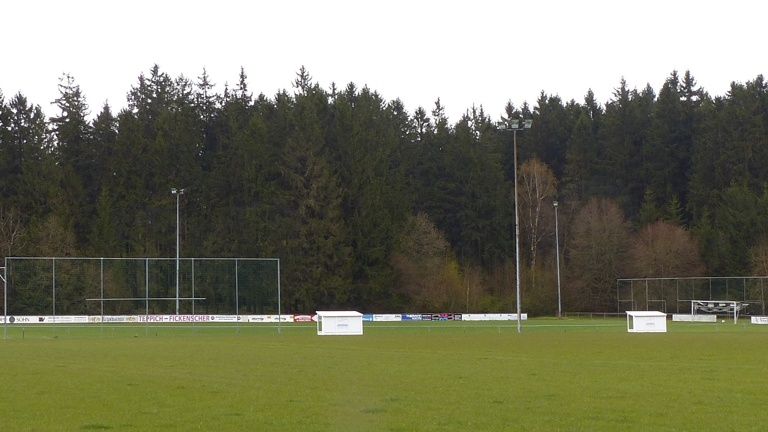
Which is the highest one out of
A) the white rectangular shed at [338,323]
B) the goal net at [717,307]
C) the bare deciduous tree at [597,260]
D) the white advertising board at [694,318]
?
the bare deciduous tree at [597,260]

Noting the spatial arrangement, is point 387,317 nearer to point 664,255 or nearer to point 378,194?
point 378,194

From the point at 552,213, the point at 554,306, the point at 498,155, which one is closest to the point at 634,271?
the point at 554,306

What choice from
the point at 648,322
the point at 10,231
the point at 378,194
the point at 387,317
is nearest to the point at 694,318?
the point at 648,322

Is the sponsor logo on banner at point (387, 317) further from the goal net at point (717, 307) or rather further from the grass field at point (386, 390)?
the grass field at point (386, 390)

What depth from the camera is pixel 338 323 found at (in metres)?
51.9

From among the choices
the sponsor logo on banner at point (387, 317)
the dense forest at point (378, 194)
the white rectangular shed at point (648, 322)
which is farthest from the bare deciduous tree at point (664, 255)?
the white rectangular shed at point (648, 322)

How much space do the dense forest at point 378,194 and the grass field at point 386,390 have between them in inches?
2246

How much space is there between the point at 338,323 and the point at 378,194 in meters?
45.1

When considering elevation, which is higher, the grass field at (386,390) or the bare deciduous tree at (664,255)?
the bare deciduous tree at (664,255)

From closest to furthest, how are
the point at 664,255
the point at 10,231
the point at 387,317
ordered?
the point at 387,317 < the point at 10,231 < the point at 664,255

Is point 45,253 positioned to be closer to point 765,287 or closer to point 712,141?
point 765,287

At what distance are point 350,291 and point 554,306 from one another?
A: 19.1 m

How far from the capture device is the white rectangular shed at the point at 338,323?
2020 inches

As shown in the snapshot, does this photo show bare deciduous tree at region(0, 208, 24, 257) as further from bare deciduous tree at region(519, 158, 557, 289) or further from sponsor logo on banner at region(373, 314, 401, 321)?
bare deciduous tree at region(519, 158, 557, 289)
